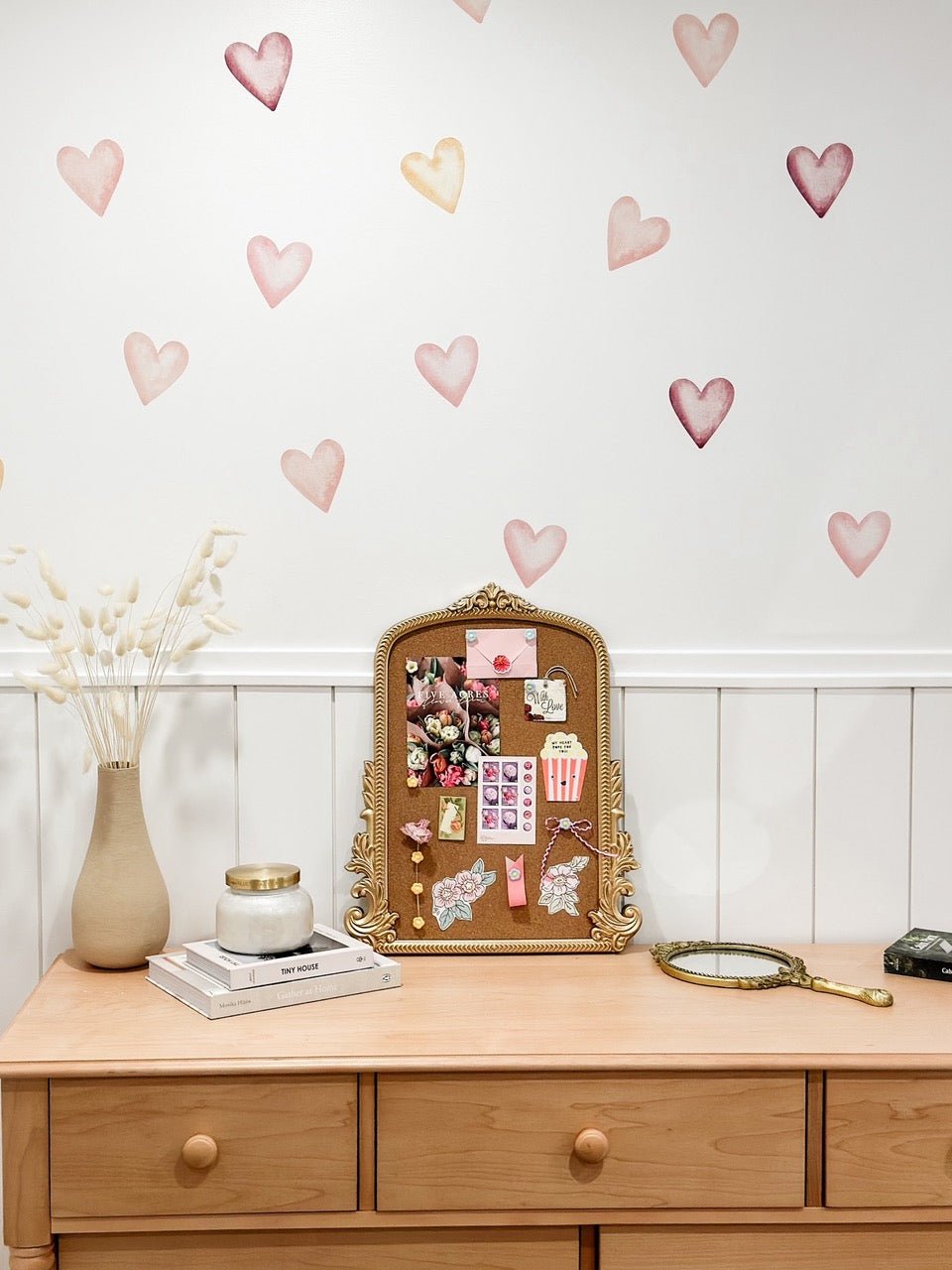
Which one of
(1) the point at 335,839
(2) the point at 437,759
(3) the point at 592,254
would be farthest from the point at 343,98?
(1) the point at 335,839

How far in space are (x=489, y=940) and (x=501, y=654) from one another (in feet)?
1.28

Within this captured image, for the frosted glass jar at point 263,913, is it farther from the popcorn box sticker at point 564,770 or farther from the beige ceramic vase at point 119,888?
the popcorn box sticker at point 564,770

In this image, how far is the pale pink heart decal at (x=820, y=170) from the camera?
152 centimetres

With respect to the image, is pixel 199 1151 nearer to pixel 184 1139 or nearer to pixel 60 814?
pixel 184 1139

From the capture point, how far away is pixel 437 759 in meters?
1.48

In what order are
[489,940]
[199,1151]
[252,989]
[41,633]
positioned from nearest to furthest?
[199,1151] < [252,989] < [41,633] < [489,940]

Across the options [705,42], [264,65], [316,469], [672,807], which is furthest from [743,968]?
[264,65]

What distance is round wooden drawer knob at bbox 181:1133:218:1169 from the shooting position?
1097 mm

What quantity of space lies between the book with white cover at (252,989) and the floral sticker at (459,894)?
0.12 meters

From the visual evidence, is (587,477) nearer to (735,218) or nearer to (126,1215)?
(735,218)

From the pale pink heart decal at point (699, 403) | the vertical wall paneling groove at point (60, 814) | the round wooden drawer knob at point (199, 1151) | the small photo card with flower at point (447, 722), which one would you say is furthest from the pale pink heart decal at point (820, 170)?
the round wooden drawer knob at point (199, 1151)

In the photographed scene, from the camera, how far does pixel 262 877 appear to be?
1308 mm

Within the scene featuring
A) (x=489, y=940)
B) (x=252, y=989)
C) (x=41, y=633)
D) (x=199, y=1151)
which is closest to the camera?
(x=199, y=1151)

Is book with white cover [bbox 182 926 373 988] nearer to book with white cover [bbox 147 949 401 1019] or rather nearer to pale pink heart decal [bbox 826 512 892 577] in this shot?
book with white cover [bbox 147 949 401 1019]
